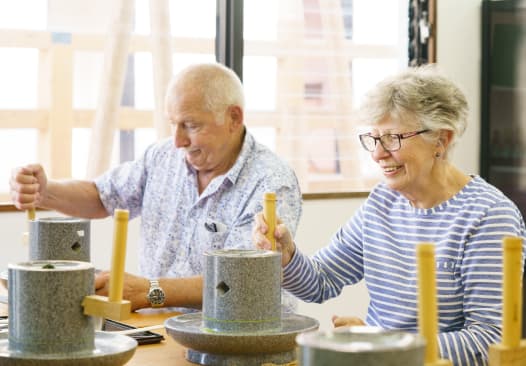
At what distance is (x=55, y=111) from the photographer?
12.7 ft

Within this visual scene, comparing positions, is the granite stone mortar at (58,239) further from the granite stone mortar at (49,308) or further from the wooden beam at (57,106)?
the wooden beam at (57,106)

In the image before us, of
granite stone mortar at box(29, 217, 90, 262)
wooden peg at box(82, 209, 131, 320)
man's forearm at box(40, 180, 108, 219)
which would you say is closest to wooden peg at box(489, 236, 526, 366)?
wooden peg at box(82, 209, 131, 320)

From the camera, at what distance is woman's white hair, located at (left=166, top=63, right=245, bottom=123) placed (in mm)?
2777

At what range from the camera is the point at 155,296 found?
87.9 inches

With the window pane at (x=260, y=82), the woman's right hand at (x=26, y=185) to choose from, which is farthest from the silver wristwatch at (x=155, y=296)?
the window pane at (x=260, y=82)

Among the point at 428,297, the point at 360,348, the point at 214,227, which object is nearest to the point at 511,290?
the point at 428,297

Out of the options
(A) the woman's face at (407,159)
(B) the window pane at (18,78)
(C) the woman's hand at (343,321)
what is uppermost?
(B) the window pane at (18,78)

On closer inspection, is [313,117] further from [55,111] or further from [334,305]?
[55,111]

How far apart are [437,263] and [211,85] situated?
3.37 feet

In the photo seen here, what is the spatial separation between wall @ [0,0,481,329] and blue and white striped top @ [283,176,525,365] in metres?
1.70

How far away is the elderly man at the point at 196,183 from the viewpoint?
267 centimetres

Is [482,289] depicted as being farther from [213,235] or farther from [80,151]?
[80,151]

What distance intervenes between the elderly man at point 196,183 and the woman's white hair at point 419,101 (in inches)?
22.3

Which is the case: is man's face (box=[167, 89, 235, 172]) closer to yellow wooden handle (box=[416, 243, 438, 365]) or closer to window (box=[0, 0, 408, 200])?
window (box=[0, 0, 408, 200])
